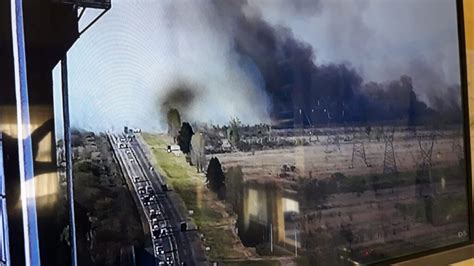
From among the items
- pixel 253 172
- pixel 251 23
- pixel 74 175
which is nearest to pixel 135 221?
pixel 74 175

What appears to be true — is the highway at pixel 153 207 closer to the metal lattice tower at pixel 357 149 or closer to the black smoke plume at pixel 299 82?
the black smoke plume at pixel 299 82

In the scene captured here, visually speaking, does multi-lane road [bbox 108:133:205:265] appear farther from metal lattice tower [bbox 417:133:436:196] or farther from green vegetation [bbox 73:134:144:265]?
metal lattice tower [bbox 417:133:436:196]

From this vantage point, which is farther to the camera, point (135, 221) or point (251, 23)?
point (251, 23)

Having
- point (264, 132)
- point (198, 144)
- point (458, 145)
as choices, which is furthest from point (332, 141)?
point (458, 145)

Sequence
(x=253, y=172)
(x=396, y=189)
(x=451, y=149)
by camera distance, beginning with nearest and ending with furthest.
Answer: (x=253, y=172) → (x=396, y=189) → (x=451, y=149)

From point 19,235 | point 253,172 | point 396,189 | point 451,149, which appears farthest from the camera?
point 451,149

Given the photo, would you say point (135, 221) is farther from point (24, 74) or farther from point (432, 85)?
point (432, 85)

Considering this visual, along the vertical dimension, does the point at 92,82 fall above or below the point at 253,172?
above
